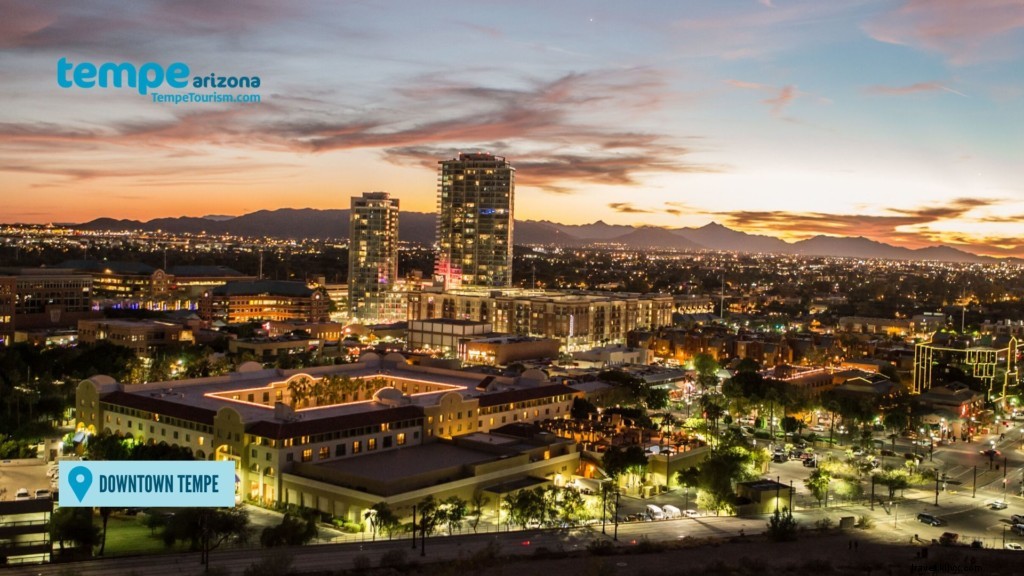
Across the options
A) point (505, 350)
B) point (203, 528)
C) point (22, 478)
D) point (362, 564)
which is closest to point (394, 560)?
point (362, 564)

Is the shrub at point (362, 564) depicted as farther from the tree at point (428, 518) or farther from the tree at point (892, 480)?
the tree at point (892, 480)

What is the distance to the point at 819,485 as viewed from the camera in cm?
2988

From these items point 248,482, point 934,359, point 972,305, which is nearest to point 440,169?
point 934,359

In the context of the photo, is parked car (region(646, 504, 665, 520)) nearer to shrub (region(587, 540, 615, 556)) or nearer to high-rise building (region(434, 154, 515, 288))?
shrub (region(587, 540, 615, 556))

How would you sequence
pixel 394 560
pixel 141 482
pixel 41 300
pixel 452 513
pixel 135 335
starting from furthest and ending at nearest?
1. pixel 41 300
2. pixel 135 335
3. pixel 452 513
4. pixel 141 482
5. pixel 394 560

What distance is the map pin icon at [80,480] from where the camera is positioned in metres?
21.5

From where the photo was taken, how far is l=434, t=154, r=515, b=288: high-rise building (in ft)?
274

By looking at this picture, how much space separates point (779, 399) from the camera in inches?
1676

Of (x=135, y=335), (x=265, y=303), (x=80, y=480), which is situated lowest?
(x=80, y=480)

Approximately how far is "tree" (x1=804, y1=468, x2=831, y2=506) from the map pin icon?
68.2 feet

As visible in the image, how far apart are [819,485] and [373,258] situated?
5846cm

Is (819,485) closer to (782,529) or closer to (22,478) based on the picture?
(782,529)

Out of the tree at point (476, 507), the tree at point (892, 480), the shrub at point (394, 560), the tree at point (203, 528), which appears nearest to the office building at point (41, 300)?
the tree at point (203, 528)

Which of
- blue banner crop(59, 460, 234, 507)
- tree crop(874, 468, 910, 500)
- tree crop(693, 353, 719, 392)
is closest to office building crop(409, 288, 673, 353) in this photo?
tree crop(693, 353, 719, 392)
